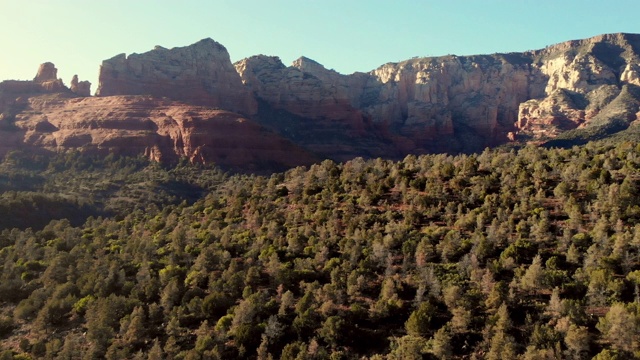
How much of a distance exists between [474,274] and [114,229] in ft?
123

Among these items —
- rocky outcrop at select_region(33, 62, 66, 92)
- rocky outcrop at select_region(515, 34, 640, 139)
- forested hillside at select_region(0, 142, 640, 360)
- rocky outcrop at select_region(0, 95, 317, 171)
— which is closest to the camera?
forested hillside at select_region(0, 142, 640, 360)

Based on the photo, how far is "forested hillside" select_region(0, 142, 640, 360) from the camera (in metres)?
21.2

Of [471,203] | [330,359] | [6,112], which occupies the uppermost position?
[6,112]

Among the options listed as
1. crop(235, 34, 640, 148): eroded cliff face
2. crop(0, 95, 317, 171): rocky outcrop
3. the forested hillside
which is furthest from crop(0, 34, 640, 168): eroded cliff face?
the forested hillside

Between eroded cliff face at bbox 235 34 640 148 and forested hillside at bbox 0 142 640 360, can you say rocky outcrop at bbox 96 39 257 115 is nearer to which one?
eroded cliff face at bbox 235 34 640 148

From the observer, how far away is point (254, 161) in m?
98.7

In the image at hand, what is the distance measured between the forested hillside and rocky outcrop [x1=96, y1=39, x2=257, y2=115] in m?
88.9

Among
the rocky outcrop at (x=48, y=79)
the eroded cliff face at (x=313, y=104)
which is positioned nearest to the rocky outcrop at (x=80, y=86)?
the eroded cliff face at (x=313, y=104)

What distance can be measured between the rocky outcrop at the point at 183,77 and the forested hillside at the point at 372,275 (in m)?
88.9

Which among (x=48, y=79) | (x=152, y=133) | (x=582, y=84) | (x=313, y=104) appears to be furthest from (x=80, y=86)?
(x=582, y=84)

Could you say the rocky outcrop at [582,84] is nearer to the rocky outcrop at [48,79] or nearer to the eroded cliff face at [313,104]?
the eroded cliff face at [313,104]

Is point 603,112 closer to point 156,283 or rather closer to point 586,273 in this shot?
point 586,273

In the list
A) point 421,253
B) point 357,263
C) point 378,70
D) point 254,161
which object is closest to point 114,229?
point 357,263

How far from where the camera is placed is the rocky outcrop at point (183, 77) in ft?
403
